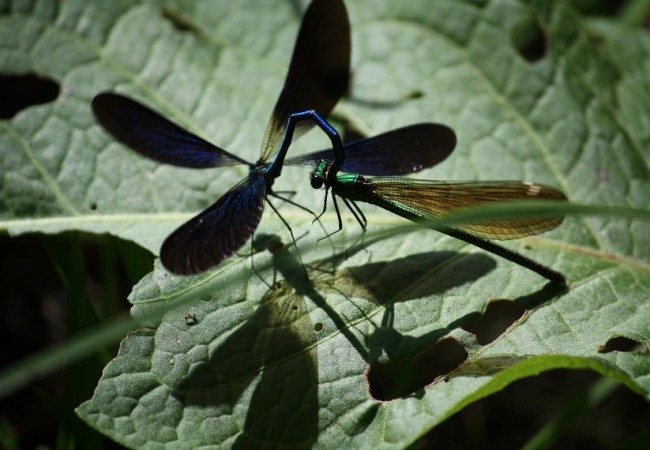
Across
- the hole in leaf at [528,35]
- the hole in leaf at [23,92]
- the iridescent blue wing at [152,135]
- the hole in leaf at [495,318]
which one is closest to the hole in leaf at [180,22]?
the hole in leaf at [23,92]

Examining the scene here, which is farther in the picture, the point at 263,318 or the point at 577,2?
the point at 577,2

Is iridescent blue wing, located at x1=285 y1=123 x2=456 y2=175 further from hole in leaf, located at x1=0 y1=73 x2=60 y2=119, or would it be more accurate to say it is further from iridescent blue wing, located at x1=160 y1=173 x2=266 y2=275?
hole in leaf, located at x1=0 y1=73 x2=60 y2=119

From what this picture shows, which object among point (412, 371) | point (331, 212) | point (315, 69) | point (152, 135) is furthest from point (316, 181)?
point (412, 371)

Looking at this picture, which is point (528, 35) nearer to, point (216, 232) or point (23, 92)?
point (216, 232)

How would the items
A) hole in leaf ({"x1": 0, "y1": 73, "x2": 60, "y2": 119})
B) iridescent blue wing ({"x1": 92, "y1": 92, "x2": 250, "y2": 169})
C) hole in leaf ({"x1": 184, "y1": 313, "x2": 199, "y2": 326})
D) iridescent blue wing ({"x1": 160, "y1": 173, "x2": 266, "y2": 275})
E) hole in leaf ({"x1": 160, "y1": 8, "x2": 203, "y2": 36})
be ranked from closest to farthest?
iridescent blue wing ({"x1": 160, "y1": 173, "x2": 266, "y2": 275})
hole in leaf ({"x1": 184, "y1": 313, "x2": 199, "y2": 326})
iridescent blue wing ({"x1": 92, "y1": 92, "x2": 250, "y2": 169})
hole in leaf ({"x1": 0, "y1": 73, "x2": 60, "y2": 119})
hole in leaf ({"x1": 160, "y1": 8, "x2": 203, "y2": 36})

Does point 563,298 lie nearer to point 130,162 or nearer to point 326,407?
point 326,407

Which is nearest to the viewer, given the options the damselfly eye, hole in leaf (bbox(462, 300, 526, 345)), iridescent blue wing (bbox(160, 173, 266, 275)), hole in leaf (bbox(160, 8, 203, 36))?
iridescent blue wing (bbox(160, 173, 266, 275))

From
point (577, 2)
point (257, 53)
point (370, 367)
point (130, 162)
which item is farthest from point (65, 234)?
point (577, 2)

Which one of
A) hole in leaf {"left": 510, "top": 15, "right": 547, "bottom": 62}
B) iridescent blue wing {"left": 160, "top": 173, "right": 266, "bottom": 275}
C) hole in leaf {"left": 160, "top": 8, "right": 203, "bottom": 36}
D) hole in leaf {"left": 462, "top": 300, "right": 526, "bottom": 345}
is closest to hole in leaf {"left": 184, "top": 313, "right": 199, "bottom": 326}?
iridescent blue wing {"left": 160, "top": 173, "right": 266, "bottom": 275}
